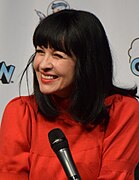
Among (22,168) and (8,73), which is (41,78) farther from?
(8,73)

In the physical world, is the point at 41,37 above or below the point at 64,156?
above

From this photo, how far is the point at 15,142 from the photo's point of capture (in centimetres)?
114

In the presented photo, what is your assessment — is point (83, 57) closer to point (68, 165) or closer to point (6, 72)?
point (68, 165)

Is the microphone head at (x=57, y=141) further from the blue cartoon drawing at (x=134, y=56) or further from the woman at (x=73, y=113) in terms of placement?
the blue cartoon drawing at (x=134, y=56)

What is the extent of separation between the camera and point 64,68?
1.08 meters

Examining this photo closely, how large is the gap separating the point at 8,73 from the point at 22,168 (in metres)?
0.56

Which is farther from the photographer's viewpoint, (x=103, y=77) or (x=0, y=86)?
(x=0, y=86)

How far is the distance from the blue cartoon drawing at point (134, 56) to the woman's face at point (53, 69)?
0.62 meters

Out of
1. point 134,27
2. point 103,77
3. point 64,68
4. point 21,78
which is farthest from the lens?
point 134,27

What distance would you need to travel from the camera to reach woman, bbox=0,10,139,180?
109 cm

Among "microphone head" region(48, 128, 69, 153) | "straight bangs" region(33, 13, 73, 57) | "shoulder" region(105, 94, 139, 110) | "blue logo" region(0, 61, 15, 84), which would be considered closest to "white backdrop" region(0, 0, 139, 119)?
"blue logo" region(0, 61, 15, 84)

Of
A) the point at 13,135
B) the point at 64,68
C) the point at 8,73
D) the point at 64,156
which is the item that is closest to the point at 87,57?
the point at 64,68

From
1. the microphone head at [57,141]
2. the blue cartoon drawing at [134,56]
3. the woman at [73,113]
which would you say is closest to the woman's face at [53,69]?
the woman at [73,113]

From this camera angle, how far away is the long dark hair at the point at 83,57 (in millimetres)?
1084
